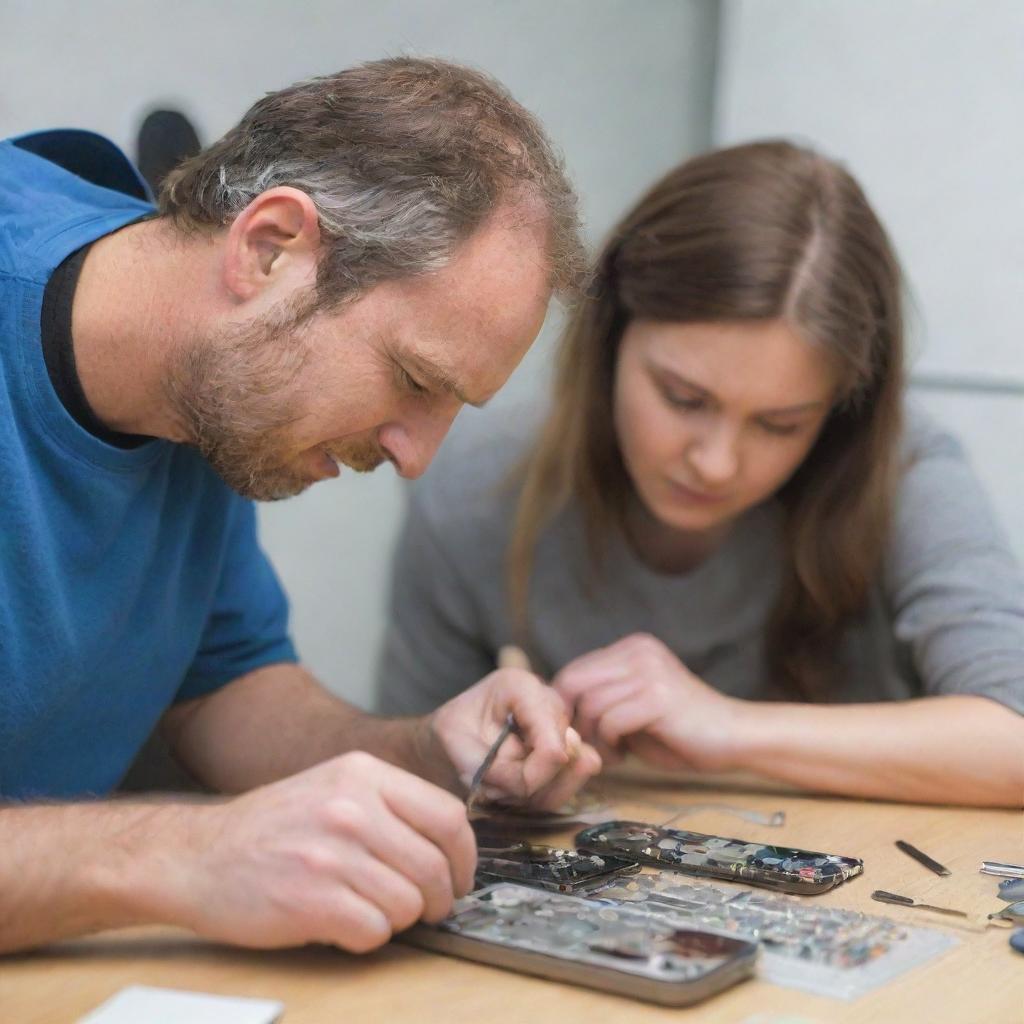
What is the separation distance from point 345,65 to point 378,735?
3.57 ft

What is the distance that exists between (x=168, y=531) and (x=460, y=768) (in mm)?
337

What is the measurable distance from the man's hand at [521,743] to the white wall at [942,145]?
3.85 ft

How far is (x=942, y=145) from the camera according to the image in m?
2.11

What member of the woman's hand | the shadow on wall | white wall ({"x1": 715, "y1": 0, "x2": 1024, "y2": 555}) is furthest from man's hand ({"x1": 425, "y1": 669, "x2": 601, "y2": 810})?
white wall ({"x1": 715, "y1": 0, "x2": 1024, "y2": 555})

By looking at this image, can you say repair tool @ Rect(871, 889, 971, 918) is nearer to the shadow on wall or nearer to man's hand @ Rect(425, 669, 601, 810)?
man's hand @ Rect(425, 669, 601, 810)

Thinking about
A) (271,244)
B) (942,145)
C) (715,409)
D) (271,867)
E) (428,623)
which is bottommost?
(428,623)

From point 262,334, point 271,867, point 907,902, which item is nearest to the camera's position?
point 271,867

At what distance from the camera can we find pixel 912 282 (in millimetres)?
2168

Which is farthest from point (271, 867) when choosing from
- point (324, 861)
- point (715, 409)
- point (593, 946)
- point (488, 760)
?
point (715, 409)

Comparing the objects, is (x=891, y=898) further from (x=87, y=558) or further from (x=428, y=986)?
(x=87, y=558)

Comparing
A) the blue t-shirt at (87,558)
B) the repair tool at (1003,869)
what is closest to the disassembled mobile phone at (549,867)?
the repair tool at (1003,869)

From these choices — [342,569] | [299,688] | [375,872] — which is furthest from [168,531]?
[342,569]

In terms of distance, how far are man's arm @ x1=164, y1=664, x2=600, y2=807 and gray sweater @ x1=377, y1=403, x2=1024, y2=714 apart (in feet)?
1.00

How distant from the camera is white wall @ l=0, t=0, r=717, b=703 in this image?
1.61 m
